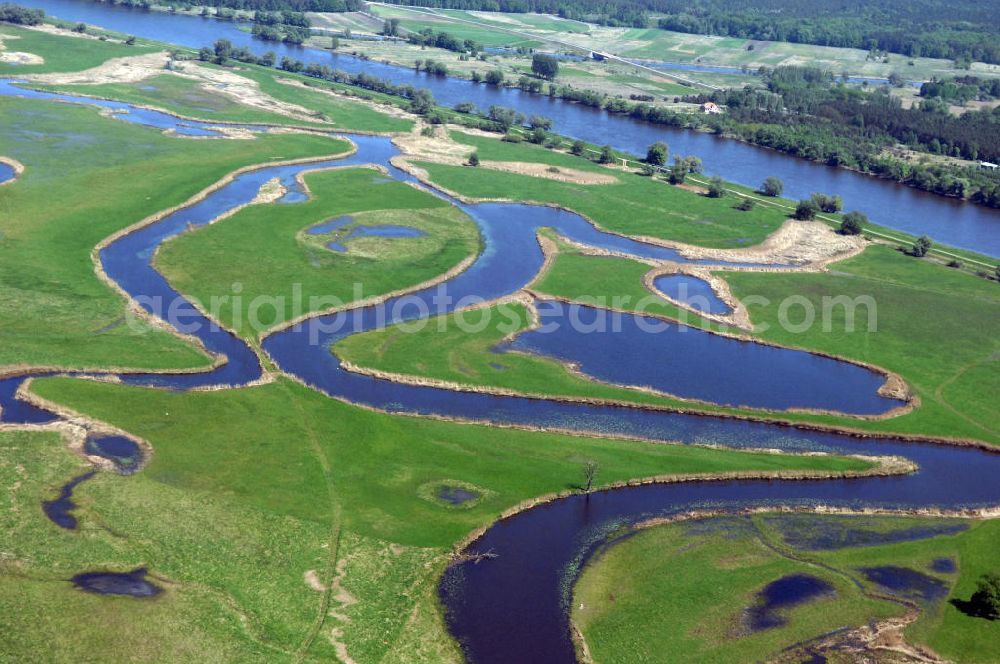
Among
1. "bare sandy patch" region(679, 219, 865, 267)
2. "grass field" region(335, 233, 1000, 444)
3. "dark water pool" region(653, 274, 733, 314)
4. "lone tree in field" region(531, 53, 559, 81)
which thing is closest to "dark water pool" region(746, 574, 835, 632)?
"grass field" region(335, 233, 1000, 444)

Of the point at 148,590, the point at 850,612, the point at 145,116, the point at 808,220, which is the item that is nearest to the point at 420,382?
the point at 148,590

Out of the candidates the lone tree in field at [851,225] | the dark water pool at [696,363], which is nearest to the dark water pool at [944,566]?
the dark water pool at [696,363]

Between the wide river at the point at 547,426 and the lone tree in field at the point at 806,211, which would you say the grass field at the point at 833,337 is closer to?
the wide river at the point at 547,426

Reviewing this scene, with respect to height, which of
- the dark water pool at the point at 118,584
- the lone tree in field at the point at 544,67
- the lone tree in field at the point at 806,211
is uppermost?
the lone tree in field at the point at 544,67

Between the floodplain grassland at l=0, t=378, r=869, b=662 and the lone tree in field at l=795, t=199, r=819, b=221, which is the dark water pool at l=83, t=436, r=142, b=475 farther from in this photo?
the lone tree in field at l=795, t=199, r=819, b=221

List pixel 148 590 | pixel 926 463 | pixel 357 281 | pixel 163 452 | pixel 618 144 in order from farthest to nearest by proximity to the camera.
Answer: pixel 618 144 → pixel 357 281 → pixel 926 463 → pixel 163 452 → pixel 148 590

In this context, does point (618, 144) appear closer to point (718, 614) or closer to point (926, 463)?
point (926, 463)

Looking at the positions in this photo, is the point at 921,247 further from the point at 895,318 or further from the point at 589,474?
the point at 589,474

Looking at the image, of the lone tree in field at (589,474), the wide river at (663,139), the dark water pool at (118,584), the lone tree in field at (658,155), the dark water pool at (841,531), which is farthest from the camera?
the lone tree in field at (658,155)
